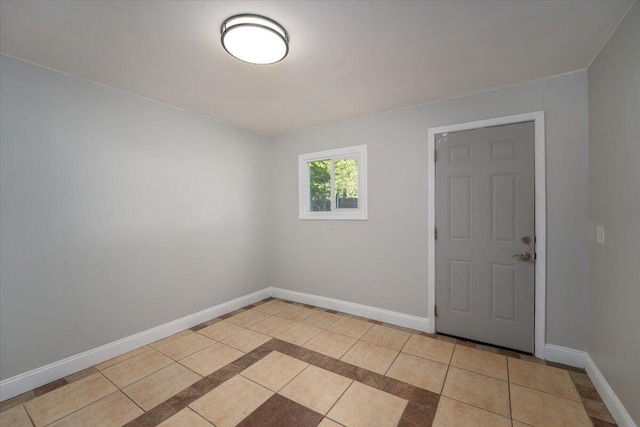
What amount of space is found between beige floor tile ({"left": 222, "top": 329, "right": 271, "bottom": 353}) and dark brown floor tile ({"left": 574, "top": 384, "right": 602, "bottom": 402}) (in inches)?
104

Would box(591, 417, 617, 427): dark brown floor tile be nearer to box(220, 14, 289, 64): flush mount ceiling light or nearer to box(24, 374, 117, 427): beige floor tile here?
box(220, 14, 289, 64): flush mount ceiling light

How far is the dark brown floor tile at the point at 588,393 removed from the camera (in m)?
1.87

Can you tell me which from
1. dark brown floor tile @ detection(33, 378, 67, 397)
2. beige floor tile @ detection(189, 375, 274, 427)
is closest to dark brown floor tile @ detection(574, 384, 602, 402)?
beige floor tile @ detection(189, 375, 274, 427)

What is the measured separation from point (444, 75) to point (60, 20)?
2.74 meters

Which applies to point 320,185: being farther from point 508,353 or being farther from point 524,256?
point 508,353

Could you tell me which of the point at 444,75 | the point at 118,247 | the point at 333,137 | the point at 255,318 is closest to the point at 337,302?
the point at 255,318

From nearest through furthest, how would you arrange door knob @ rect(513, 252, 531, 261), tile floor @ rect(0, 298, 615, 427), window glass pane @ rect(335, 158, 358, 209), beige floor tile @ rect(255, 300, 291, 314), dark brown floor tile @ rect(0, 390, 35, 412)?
tile floor @ rect(0, 298, 615, 427) < dark brown floor tile @ rect(0, 390, 35, 412) < door knob @ rect(513, 252, 531, 261) < window glass pane @ rect(335, 158, 358, 209) < beige floor tile @ rect(255, 300, 291, 314)

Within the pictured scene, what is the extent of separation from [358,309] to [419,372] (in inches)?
48.7

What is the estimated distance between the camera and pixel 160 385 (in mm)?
2082

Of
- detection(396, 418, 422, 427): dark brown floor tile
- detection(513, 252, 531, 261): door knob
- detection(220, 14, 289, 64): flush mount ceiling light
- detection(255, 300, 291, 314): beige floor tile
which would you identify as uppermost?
detection(220, 14, 289, 64): flush mount ceiling light

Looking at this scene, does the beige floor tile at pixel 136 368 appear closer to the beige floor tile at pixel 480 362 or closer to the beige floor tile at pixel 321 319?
the beige floor tile at pixel 321 319

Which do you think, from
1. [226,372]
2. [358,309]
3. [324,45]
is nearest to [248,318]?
[226,372]

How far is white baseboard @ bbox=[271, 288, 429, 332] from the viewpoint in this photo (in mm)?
3002

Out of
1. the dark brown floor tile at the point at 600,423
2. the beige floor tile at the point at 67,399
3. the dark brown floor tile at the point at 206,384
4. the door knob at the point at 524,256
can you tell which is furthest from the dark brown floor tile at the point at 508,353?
the beige floor tile at the point at 67,399
